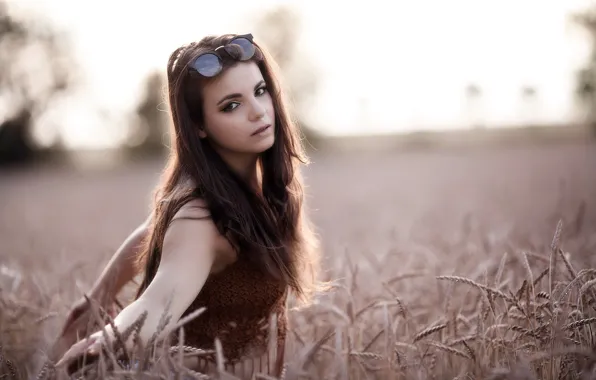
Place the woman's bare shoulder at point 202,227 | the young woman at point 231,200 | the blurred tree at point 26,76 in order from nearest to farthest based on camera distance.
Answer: the woman's bare shoulder at point 202,227 → the young woman at point 231,200 → the blurred tree at point 26,76

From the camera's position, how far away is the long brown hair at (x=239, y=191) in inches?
88.5

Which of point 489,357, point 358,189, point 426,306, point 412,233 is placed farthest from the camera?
point 358,189

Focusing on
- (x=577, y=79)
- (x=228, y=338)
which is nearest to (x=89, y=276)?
(x=228, y=338)

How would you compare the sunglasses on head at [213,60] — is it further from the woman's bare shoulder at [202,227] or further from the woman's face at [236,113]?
the woman's bare shoulder at [202,227]

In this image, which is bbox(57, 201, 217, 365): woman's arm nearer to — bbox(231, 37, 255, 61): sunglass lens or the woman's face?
the woman's face

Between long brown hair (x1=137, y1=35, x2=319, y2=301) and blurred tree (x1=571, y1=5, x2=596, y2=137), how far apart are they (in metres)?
42.1

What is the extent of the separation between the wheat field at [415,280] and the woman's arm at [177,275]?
0.12 m

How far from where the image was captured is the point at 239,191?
2.34m

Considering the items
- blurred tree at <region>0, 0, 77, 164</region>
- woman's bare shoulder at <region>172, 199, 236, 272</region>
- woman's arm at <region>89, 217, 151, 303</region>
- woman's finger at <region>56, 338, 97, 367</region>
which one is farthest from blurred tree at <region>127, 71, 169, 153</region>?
woman's finger at <region>56, 338, 97, 367</region>

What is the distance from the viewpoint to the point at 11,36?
3631 centimetres

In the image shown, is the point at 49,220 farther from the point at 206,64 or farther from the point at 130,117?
the point at 130,117

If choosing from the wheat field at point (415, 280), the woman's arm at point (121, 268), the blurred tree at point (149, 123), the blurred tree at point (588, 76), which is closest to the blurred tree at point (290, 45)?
the blurred tree at point (149, 123)

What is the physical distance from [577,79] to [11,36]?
34.3m

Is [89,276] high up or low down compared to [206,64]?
down
